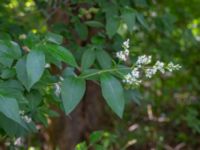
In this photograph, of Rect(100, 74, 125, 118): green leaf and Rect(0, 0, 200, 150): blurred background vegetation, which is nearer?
Rect(100, 74, 125, 118): green leaf

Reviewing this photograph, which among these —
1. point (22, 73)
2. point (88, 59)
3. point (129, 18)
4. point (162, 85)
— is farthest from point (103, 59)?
point (162, 85)

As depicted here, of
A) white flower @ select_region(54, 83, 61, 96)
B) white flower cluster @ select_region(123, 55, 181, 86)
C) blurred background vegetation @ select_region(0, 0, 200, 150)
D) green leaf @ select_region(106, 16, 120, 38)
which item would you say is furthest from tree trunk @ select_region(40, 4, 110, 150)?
white flower cluster @ select_region(123, 55, 181, 86)

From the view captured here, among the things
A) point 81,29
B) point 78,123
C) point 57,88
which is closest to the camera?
point 57,88

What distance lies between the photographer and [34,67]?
104 centimetres

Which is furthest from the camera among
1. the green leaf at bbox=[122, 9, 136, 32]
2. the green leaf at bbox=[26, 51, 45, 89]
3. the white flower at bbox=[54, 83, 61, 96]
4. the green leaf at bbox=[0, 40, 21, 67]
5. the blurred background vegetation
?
the blurred background vegetation

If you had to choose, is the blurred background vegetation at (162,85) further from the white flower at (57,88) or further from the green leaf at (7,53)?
the green leaf at (7,53)

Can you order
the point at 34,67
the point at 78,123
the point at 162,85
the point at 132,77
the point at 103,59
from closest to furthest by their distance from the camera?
the point at 34,67 → the point at 132,77 → the point at 103,59 → the point at 78,123 → the point at 162,85

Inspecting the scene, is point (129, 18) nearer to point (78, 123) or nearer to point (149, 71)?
point (149, 71)

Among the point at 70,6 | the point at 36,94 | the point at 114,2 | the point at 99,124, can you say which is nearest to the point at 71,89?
the point at 36,94

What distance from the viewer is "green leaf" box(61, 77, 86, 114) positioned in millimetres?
1087

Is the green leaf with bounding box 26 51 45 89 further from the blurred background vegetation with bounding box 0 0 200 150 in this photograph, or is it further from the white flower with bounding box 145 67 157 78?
the blurred background vegetation with bounding box 0 0 200 150

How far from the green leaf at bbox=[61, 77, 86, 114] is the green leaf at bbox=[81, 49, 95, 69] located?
0.58ft

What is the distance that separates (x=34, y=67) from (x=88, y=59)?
0.37m

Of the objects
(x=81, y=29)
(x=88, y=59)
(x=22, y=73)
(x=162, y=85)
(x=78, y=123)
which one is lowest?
(x=162, y=85)
